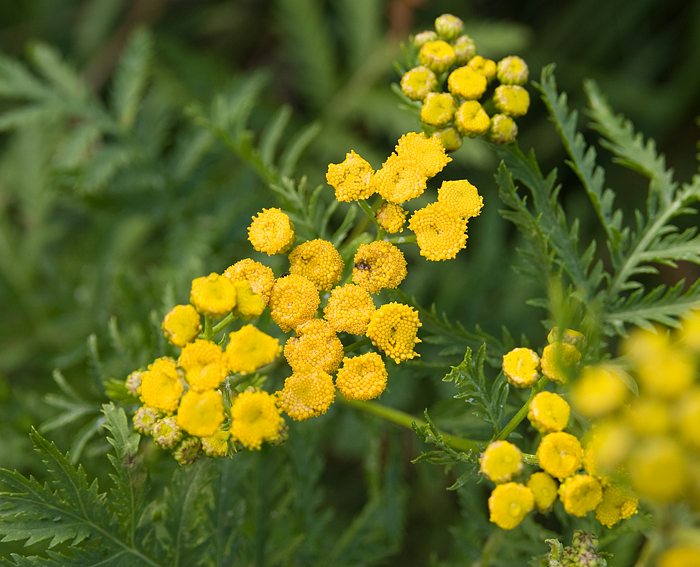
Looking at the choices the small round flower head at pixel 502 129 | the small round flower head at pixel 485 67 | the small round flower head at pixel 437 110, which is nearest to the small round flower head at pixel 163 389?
the small round flower head at pixel 437 110

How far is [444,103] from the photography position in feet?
7.99

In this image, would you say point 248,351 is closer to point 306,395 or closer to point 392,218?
point 306,395

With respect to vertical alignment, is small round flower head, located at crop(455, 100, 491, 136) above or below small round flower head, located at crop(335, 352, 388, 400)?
above

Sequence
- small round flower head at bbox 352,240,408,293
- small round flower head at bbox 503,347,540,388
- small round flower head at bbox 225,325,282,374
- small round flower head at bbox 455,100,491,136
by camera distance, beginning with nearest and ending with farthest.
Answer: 1. small round flower head at bbox 225,325,282,374
2. small round flower head at bbox 503,347,540,388
3. small round flower head at bbox 352,240,408,293
4. small round flower head at bbox 455,100,491,136

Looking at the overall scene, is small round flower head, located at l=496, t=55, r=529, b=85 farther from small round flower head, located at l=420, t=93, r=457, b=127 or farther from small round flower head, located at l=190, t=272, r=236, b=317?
small round flower head, located at l=190, t=272, r=236, b=317

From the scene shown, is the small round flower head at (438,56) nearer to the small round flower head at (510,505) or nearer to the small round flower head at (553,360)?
the small round flower head at (553,360)

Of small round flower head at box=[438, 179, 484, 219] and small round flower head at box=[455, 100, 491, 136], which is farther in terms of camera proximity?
small round flower head at box=[455, 100, 491, 136]

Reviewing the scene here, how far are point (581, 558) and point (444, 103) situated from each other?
4.42 feet

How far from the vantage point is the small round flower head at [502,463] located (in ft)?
6.42

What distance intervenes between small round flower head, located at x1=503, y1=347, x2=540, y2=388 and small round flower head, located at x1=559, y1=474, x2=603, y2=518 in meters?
0.28

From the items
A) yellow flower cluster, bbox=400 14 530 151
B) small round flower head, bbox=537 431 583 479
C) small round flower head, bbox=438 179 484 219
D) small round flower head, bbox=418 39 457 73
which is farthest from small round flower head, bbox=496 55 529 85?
small round flower head, bbox=537 431 583 479

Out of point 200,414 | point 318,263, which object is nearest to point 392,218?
point 318,263

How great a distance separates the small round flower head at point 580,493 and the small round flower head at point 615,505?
6 cm

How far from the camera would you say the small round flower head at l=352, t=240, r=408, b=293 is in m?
2.25
